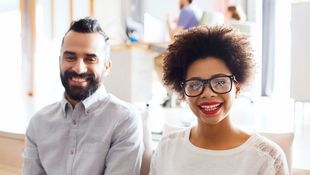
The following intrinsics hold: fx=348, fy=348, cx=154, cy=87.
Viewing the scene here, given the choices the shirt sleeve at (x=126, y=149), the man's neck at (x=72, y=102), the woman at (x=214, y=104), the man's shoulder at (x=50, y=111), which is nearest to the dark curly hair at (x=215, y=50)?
the woman at (x=214, y=104)

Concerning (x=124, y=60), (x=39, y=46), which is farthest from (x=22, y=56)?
(x=124, y=60)

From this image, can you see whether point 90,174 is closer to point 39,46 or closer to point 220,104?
point 220,104

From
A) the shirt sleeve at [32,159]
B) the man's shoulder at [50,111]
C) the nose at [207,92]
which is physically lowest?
the shirt sleeve at [32,159]

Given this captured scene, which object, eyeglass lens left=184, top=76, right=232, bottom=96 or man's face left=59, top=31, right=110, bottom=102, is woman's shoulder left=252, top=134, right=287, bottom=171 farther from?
man's face left=59, top=31, right=110, bottom=102

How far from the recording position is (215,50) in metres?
1.02

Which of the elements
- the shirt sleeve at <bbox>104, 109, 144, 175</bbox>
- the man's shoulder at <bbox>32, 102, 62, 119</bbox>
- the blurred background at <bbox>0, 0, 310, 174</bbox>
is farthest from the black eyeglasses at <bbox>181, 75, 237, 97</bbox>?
the blurred background at <bbox>0, 0, 310, 174</bbox>

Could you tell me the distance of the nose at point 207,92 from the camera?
0.99 metres

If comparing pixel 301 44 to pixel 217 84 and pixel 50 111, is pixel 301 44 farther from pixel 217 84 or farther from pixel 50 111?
pixel 50 111

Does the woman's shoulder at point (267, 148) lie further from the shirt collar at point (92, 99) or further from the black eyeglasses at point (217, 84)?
the shirt collar at point (92, 99)

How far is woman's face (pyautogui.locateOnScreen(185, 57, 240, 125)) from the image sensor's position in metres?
0.99

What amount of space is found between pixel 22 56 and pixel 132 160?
469cm

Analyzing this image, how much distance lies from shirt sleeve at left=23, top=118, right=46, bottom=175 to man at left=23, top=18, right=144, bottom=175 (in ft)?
0.13

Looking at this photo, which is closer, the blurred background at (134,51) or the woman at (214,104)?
the woman at (214,104)

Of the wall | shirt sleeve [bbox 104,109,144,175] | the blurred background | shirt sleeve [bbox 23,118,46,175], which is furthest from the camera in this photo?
the blurred background
